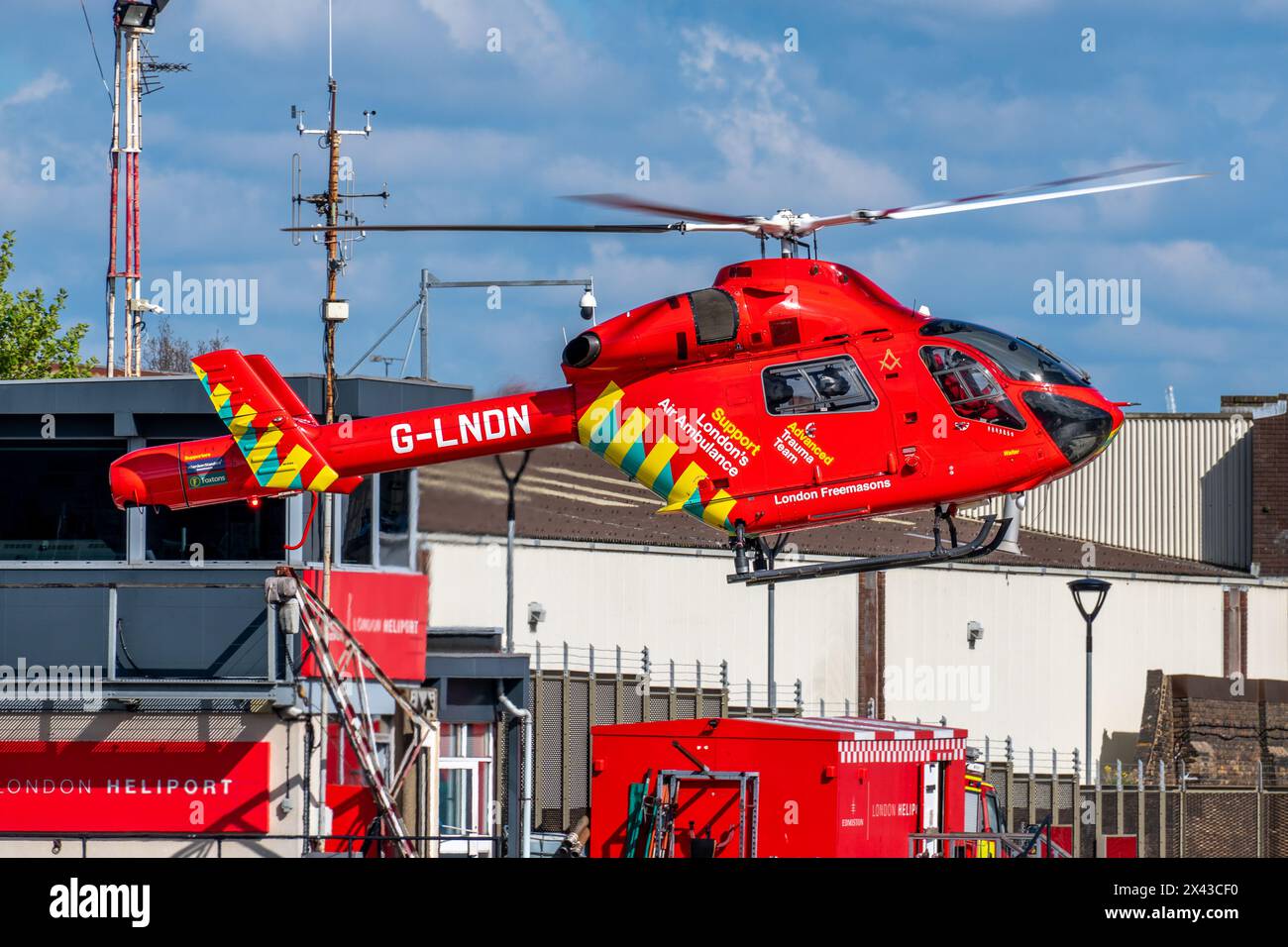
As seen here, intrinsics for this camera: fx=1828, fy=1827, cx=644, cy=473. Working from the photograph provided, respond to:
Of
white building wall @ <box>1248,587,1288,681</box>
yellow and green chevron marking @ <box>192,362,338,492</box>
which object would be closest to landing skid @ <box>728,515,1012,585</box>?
yellow and green chevron marking @ <box>192,362,338,492</box>

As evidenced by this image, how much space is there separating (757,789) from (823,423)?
15.6 feet

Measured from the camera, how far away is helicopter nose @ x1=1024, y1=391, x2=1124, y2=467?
2047 cm

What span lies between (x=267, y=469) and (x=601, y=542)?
26.2 m

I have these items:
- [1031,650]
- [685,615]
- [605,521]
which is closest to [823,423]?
[605,521]

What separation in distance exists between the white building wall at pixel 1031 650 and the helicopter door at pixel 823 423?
105 feet

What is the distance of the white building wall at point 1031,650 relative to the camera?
174ft

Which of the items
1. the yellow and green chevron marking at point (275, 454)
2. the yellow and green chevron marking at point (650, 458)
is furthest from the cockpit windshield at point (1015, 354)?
the yellow and green chevron marking at point (275, 454)

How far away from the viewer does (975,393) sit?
2041 centimetres

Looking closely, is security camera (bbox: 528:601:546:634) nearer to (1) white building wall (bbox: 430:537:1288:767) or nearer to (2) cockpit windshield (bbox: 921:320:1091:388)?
(1) white building wall (bbox: 430:537:1288:767)

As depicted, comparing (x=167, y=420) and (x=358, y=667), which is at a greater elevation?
(x=167, y=420)

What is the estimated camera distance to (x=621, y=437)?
837 inches

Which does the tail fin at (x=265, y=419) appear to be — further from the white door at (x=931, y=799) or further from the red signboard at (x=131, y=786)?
the white door at (x=931, y=799)
